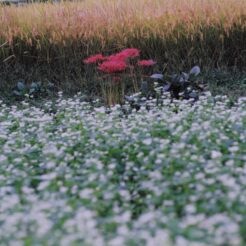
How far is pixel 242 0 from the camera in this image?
7715mm

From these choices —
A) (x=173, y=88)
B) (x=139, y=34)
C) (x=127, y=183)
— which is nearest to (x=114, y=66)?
(x=173, y=88)

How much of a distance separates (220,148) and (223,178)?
1005mm

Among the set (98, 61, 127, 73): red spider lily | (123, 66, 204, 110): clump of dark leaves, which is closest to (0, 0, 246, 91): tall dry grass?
(123, 66, 204, 110): clump of dark leaves

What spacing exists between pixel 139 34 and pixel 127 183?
4.09m

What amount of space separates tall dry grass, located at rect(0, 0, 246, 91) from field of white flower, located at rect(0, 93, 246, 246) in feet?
7.94

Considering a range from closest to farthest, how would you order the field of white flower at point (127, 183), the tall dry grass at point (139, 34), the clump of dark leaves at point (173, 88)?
1. the field of white flower at point (127, 183)
2. the clump of dark leaves at point (173, 88)
3. the tall dry grass at point (139, 34)

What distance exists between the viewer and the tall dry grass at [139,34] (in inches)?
284

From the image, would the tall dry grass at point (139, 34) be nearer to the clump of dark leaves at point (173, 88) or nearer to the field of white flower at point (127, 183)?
the clump of dark leaves at point (173, 88)

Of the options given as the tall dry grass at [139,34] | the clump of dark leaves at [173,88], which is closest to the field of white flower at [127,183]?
the clump of dark leaves at [173,88]

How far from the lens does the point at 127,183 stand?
3.58m

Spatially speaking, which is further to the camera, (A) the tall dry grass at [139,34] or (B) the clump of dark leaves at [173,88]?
(A) the tall dry grass at [139,34]

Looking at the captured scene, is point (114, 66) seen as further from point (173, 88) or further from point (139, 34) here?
point (139, 34)

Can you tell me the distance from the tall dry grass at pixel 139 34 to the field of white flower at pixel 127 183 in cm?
242

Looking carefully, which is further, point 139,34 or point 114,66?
point 139,34
